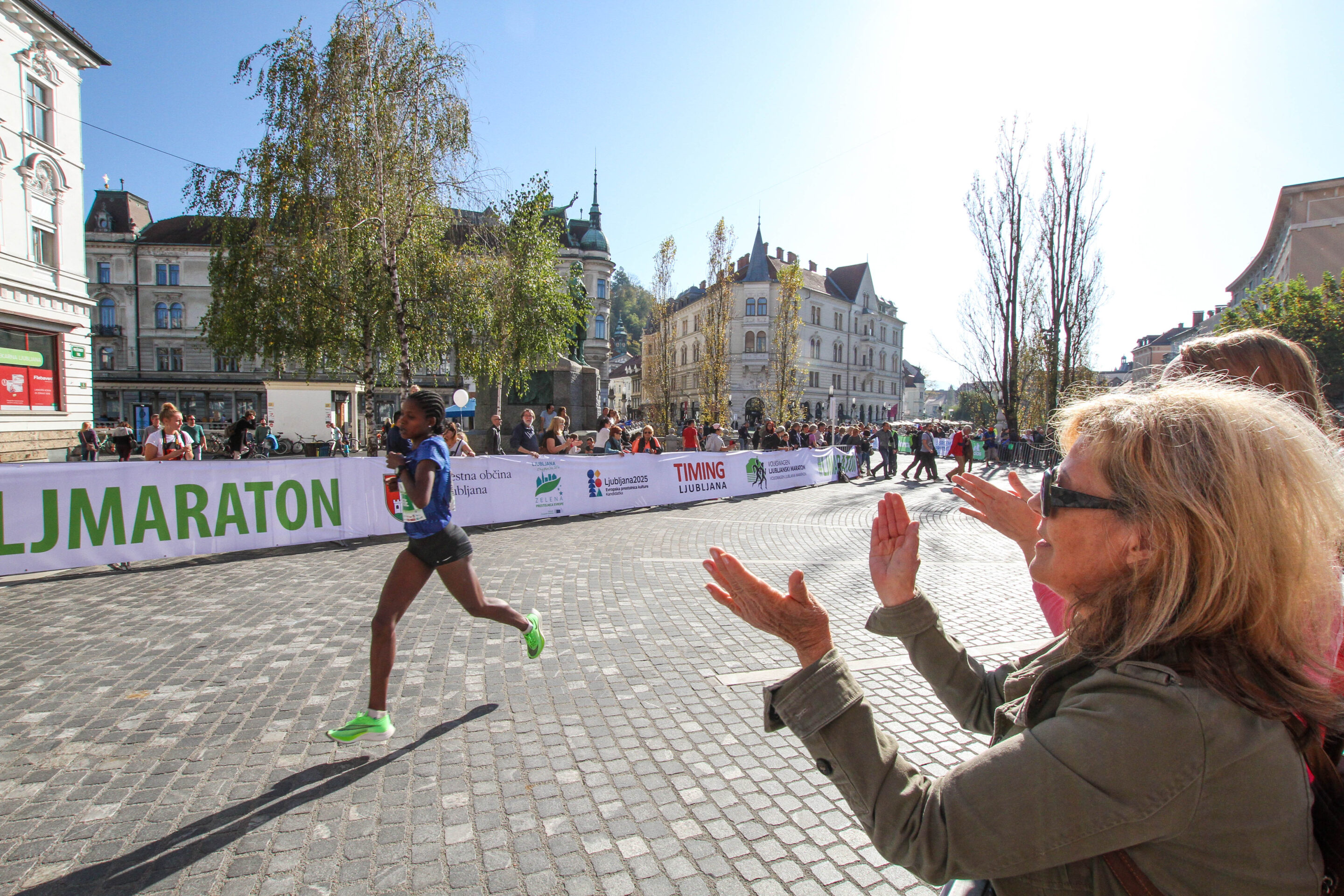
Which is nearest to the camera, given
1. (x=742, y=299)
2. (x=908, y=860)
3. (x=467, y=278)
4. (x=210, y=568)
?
(x=908, y=860)

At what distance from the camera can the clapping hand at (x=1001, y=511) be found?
211cm

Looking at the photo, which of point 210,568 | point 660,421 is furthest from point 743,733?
point 660,421

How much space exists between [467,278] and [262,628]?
1375cm

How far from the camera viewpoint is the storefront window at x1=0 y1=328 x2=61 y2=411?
2114cm

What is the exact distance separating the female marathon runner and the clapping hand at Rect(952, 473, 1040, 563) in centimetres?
273

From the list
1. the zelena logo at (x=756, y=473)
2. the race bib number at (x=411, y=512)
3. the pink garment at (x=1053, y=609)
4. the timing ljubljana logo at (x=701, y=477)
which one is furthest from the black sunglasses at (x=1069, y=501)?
the zelena logo at (x=756, y=473)

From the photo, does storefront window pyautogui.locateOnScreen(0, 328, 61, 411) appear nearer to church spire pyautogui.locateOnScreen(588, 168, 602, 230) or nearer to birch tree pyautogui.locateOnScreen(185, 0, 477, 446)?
birch tree pyautogui.locateOnScreen(185, 0, 477, 446)

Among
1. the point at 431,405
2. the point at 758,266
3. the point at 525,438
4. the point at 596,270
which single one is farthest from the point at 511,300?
the point at 758,266

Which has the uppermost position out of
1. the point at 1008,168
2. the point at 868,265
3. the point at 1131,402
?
the point at 868,265

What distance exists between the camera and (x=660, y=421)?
39.3 metres

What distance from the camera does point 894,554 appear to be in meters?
1.58

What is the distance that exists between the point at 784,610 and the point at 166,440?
11272 mm

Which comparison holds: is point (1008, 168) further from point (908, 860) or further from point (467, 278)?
point (908, 860)

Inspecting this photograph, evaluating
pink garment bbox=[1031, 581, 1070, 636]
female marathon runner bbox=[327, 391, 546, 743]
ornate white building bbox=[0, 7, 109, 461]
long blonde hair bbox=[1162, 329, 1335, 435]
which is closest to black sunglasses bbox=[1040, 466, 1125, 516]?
pink garment bbox=[1031, 581, 1070, 636]
